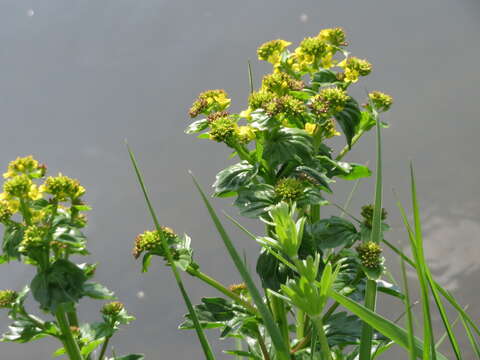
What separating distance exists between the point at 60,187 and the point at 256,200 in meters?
0.29

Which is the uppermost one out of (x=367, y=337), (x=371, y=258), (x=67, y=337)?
(x=67, y=337)

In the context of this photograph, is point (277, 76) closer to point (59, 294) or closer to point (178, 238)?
point (178, 238)

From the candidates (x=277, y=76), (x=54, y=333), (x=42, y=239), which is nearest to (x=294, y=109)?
(x=277, y=76)

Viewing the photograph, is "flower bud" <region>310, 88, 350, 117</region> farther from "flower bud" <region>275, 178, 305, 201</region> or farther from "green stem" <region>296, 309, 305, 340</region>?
"green stem" <region>296, 309, 305, 340</region>

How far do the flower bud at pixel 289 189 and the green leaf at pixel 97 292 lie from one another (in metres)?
0.29

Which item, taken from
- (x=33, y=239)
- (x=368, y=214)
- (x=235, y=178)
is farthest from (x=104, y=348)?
(x=368, y=214)

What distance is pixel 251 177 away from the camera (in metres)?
0.77

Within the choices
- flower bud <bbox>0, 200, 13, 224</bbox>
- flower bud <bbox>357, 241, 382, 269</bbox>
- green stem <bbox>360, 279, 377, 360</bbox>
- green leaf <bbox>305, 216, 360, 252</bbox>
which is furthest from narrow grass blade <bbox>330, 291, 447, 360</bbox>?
flower bud <bbox>0, 200, 13, 224</bbox>

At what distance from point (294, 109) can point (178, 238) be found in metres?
0.26

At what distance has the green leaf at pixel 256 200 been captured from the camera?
2.39 feet

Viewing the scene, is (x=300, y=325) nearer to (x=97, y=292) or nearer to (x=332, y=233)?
(x=332, y=233)

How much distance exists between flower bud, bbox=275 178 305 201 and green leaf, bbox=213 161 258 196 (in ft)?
0.17

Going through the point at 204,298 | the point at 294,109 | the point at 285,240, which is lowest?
the point at 285,240

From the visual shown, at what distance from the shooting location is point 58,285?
78cm
